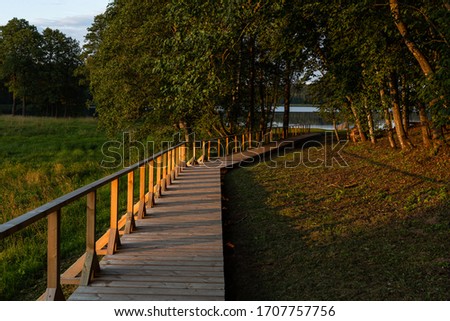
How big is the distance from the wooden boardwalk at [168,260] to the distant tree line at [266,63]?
2.24m

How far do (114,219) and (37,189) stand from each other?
1055 cm

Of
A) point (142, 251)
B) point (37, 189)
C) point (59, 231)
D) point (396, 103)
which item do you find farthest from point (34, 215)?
point (37, 189)

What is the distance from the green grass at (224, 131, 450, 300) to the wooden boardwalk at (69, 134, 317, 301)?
49cm

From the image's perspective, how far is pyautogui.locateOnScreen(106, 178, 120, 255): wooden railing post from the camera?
5.29 m

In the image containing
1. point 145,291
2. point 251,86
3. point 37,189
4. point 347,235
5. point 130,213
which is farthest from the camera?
point 251,86

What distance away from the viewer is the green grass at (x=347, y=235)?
5.01 m

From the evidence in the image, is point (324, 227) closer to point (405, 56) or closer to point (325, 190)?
point (325, 190)

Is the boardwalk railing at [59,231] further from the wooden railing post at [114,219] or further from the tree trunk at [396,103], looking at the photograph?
the tree trunk at [396,103]

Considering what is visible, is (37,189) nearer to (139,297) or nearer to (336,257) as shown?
(336,257)

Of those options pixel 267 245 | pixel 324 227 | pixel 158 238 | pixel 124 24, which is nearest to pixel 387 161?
pixel 324 227

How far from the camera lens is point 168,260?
206 inches

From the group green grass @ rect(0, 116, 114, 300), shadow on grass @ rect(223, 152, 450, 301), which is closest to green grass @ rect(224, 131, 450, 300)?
shadow on grass @ rect(223, 152, 450, 301)

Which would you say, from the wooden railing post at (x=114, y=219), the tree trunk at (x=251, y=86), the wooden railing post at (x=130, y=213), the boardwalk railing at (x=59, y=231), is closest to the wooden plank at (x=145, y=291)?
the boardwalk railing at (x=59, y=231)
